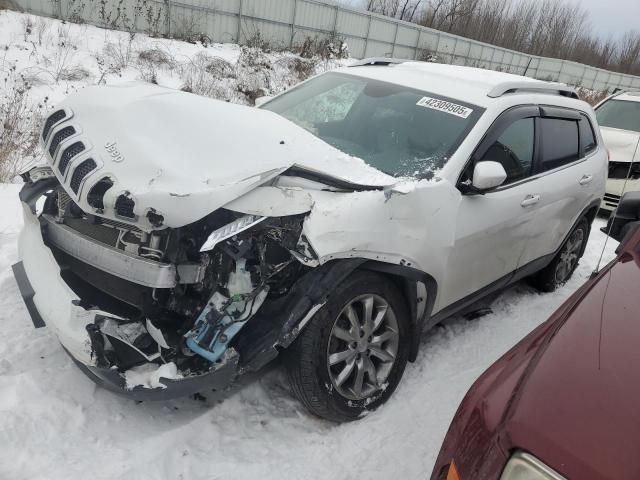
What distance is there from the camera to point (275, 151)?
2.55 metres

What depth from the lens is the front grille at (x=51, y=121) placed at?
2.67 meters

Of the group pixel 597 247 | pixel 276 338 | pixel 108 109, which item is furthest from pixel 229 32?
pixel 276 338

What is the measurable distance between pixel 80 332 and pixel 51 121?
1269 mm

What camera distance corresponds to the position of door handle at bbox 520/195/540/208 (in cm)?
340

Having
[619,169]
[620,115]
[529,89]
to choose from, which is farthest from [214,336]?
[620,115]

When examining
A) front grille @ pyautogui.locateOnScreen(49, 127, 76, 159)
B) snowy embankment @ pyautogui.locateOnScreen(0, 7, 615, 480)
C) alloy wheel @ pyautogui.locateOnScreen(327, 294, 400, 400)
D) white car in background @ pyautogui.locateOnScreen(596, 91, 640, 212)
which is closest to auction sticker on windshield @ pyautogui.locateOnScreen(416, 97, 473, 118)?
alloy wheel @ pyautogui.locateOnScreen(327, 294, 400, 400)

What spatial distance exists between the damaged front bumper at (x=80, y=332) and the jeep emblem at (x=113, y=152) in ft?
2.13

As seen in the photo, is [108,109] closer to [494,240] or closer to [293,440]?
[293,440]

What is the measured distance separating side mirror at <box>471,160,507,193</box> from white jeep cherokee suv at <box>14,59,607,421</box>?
22 mm

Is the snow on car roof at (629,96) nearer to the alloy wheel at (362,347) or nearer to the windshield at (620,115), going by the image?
the windshield at (620,115)

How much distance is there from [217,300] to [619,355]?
1609 mm

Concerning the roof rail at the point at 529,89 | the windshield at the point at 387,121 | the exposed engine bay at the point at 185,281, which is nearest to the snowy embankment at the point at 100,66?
the windshield at the point at 387,121

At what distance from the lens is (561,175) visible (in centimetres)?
387

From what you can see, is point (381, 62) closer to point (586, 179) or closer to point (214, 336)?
point (586, 179)
